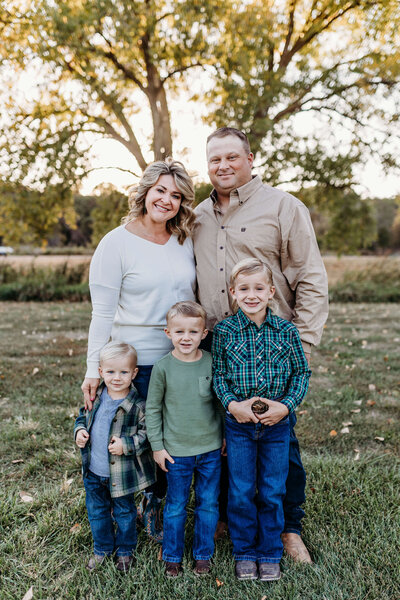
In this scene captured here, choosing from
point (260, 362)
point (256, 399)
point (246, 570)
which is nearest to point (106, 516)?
point (246, 570)

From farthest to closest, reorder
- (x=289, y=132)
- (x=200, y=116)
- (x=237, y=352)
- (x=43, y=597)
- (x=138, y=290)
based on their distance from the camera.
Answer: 1. (x=200, y=116)
2. (x=289, y=132)
3. (x=138, y=290)
4. (x=237, y=352)
5. (x=43, y=597)

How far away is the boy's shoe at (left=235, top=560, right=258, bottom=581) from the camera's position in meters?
2.54

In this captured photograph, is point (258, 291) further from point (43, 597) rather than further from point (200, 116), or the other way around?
point (200, 116)

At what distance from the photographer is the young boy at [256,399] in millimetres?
2525

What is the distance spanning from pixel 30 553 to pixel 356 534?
1912mm

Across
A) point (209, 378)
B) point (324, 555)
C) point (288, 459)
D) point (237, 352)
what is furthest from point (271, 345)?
point (324, 555)

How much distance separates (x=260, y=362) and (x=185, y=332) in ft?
1.41

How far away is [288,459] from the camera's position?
2.68m

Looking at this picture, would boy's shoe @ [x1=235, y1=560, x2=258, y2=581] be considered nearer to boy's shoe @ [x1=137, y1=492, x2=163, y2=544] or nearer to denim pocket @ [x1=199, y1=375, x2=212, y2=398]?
boy's shoe @ [x1=137, y1=492, x2=163, y2=544]

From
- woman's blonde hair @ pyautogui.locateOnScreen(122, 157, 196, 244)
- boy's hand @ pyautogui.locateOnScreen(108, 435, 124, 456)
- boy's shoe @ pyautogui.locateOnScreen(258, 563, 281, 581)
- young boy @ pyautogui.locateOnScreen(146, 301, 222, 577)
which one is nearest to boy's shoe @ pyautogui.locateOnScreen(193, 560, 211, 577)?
young boy @ pyautogui.locateOnScreen(146, 301, 222, 577)

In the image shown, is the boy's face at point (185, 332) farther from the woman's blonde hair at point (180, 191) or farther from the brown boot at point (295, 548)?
the brown boot at point (295, 548)

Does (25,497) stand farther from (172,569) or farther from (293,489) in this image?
(293,489)

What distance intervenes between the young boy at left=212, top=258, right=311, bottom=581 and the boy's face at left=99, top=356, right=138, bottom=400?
1.55ft

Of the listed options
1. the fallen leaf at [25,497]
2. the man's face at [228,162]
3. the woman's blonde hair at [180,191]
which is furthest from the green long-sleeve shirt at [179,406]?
the fallen leaf at [25,497]
